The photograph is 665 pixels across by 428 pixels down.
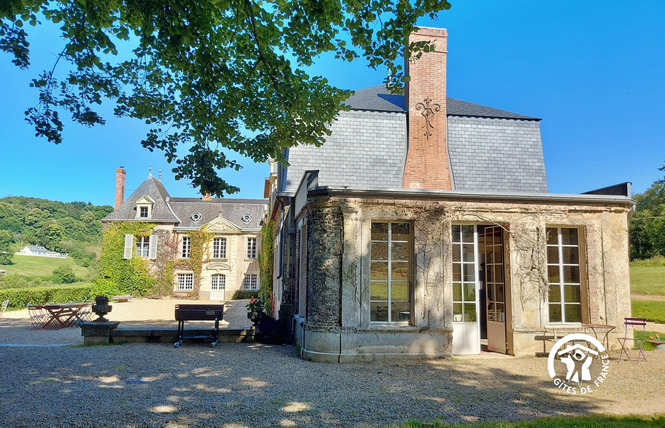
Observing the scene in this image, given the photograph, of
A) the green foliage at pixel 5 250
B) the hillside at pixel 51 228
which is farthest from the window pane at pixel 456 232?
the green foliage at pixel 5 250

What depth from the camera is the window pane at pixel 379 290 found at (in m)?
7.78

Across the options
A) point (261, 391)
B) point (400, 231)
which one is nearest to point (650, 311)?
point (400, 231)

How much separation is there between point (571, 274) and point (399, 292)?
12.1 feet

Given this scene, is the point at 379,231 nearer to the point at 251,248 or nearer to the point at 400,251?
the point at 400,251

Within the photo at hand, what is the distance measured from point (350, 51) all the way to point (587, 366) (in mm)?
6564

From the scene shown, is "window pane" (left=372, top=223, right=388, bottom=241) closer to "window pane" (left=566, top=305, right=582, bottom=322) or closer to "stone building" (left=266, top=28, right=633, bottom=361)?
"stone building" (left=266, top=28, right=633, bottom=361)

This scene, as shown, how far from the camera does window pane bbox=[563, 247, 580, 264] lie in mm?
8430

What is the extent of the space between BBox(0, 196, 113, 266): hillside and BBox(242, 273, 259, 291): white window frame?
108 ft

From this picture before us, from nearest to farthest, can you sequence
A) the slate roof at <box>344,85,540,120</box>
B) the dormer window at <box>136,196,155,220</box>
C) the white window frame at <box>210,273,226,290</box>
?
1. the slate roof at <box>344,85,540,120</box>
2. the dormer window at <box>136,196,155,220</box>
3. the white window frame at <box>210,273,226,290</box>

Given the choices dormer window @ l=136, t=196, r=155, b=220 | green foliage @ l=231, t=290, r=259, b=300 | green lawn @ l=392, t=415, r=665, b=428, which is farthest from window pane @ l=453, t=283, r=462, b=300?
dormer window @ l=136, t=196, r=155, b=220

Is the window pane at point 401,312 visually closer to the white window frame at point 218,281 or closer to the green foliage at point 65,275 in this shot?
the white window frame at point 218,281

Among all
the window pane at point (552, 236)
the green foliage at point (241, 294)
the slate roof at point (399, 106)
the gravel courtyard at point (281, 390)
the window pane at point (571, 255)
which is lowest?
the green foliage at point (241, 294)

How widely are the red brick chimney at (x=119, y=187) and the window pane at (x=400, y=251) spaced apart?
2718cm

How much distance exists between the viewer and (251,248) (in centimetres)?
2953
